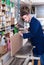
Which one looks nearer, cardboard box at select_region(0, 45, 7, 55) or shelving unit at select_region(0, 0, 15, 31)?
cardboard box at select_region(0, 45, 7, 55)

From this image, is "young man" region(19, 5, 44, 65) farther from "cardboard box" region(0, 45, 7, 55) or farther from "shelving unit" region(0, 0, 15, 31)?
"shelving unit" region(0, 0, 15, 31)

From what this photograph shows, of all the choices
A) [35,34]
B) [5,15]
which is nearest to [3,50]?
[35,34]

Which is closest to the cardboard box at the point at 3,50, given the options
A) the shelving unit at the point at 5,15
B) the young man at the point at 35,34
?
the young man at the point at 35,34

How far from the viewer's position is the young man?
6.78 feet

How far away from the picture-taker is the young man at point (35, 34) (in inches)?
81.4

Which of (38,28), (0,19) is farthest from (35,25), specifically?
(0,19)

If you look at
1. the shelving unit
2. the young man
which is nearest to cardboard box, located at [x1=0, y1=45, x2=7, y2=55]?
the young man

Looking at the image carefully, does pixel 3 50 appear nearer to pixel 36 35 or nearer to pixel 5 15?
pixel 36 35

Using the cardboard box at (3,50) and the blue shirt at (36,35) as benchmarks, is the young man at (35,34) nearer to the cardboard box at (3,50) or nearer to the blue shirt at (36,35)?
the blue shirt at (36,35)

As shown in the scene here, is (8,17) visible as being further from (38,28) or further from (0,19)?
(38,28)

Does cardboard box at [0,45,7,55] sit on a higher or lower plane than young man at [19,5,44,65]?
lower

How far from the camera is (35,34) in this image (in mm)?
2111

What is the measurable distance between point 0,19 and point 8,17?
48 cm

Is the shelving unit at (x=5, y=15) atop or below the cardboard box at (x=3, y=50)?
atop
